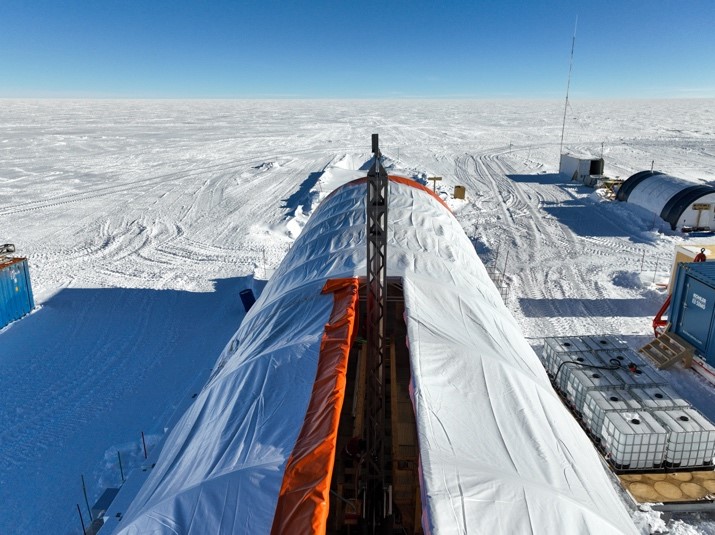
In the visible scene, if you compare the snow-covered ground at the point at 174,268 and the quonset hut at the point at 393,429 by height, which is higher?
the quonset hut at the point at 393,429

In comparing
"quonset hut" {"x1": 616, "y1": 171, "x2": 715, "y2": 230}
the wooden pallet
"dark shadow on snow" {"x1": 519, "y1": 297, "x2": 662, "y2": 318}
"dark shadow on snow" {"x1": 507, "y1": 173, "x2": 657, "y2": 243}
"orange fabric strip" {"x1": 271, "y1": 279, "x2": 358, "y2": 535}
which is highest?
"orange fabric strip" {"x1": 271, "y1": 279, "x2": 358, "y2": 535}

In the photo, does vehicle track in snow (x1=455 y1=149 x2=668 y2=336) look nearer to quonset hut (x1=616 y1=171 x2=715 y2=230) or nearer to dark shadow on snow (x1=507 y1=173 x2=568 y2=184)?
dark shadow on snow (x1=507 y1=173 x2=568 y2=184)

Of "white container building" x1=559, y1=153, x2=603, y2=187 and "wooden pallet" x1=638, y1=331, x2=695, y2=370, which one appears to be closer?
"wooden pallet" x1=638, y1=331, x2=695, y2=370

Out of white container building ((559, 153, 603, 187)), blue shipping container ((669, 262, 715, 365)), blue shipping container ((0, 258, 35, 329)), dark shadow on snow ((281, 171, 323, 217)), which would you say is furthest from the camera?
white container building ((559, 153, 603, 187))

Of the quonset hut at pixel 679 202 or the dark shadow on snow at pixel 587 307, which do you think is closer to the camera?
the dark shadow on snow at pixel 587 307

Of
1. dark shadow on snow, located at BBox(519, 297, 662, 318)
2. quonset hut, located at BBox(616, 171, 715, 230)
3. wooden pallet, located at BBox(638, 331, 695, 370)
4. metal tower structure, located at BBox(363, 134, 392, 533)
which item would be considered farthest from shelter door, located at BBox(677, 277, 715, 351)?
quonset hut, located at BBox(616, 171, 715, 230)

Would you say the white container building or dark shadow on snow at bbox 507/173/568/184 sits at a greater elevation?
the white container building

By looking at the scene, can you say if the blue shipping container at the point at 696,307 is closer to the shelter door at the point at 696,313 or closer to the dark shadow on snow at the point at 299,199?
the shelter door at the point at 696,313

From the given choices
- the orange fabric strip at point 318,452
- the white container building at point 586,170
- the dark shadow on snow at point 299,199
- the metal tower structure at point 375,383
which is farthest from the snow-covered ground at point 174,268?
the orange fabric strip at point 318,452
